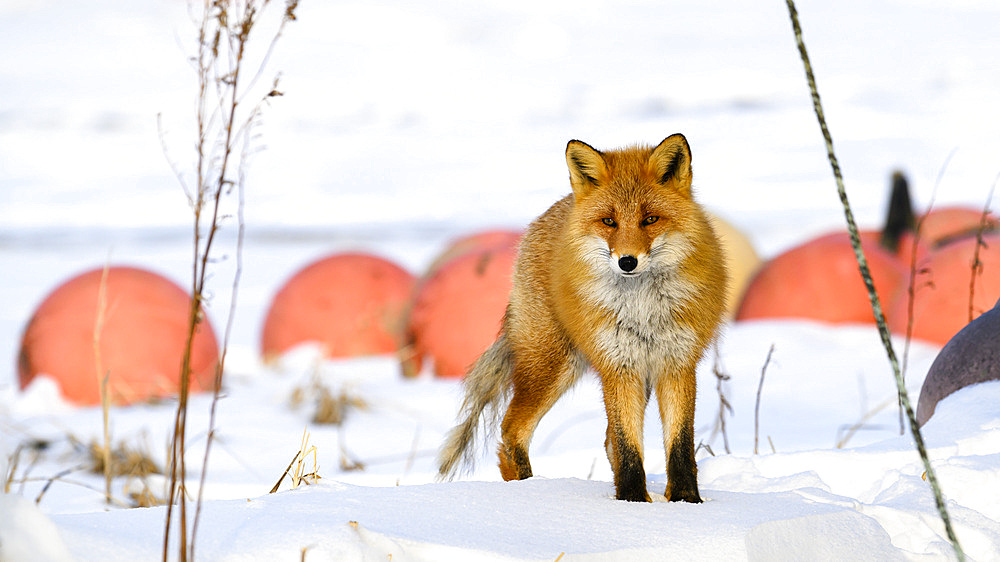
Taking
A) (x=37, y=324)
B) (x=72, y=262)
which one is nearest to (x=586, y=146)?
(x=37, y=324)

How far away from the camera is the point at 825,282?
8625 mm

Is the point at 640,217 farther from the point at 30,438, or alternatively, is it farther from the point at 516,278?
the point at 30,438

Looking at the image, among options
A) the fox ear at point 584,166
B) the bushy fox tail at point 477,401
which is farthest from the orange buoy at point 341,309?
the fox ear at point 584,166

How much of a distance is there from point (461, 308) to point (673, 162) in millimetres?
4926

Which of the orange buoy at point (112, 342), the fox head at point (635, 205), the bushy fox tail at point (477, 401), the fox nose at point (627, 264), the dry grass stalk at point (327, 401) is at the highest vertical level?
the fox head at point (635, 205)

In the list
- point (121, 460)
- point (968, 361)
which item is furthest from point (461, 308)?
point (968, 361)

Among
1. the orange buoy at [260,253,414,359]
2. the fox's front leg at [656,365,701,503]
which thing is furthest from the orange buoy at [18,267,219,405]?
Result: the fox's front leg at [656,365,701,503]

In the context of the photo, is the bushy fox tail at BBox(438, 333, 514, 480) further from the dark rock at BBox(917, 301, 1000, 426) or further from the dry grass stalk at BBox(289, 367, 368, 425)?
the dry grass stalk at BBox(289, 367, 368, 425)

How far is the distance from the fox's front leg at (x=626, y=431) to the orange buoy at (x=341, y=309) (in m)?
6.23

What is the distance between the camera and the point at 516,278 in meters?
4.07

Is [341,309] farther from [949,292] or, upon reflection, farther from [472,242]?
[949,292]

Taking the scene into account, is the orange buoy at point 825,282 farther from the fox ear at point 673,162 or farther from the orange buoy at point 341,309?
the fox ear at point 673,162

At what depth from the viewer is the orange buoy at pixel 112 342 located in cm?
817

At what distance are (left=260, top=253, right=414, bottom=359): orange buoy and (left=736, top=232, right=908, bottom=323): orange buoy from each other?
3.48 m
